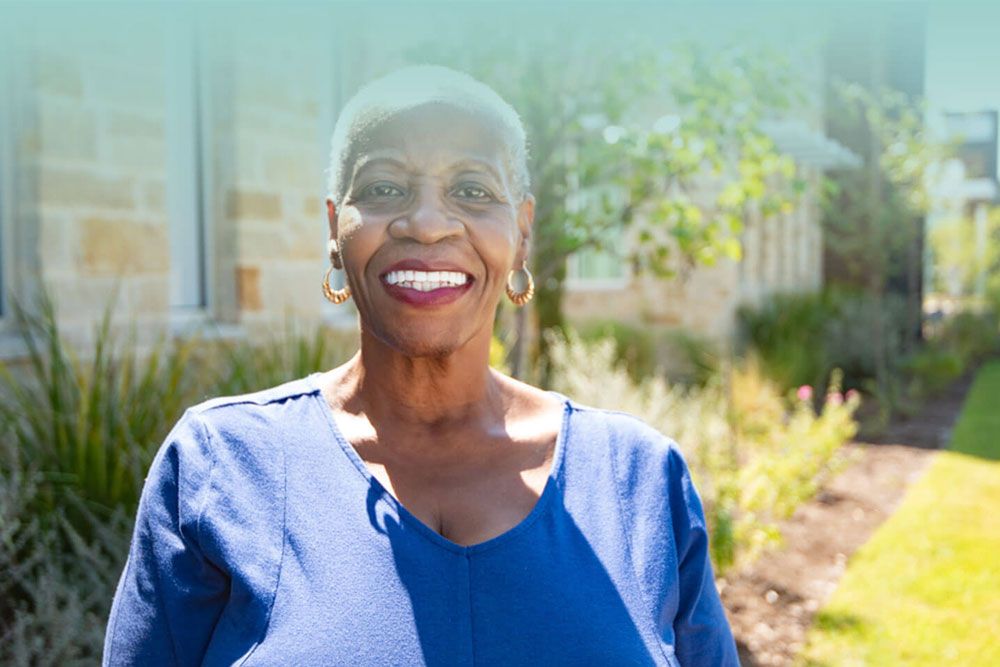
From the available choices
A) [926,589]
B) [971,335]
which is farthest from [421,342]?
[971,335]

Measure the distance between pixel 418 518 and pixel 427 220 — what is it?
0.47 m

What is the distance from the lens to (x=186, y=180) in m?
6.16

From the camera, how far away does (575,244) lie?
6883 mm

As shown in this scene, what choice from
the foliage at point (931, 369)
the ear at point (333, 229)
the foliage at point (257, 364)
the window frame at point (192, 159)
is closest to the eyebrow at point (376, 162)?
the ear at point (333, 229)

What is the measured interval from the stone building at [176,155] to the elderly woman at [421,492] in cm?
306

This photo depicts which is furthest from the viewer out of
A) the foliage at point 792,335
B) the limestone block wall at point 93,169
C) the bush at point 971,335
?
the bush at point 971,335

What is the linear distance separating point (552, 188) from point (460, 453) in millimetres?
5735

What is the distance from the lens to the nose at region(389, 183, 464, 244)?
167 cm

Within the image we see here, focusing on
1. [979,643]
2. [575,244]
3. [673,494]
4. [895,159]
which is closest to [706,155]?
[575,244]

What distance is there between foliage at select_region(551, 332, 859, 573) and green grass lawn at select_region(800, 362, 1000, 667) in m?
0.55

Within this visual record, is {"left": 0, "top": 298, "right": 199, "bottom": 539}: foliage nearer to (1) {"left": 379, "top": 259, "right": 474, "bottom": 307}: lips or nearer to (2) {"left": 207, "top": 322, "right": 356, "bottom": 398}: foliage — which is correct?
(2) {"left": 207, "top": 322, "right": 356, "bottom": 398}: foliage

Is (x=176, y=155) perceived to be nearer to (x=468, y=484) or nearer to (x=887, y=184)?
(x=468, y=484)

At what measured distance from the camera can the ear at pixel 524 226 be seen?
6.19 feet

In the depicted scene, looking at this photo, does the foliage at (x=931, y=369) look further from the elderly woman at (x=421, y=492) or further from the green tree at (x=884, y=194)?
the elderly woman at (x=421, y=492)
